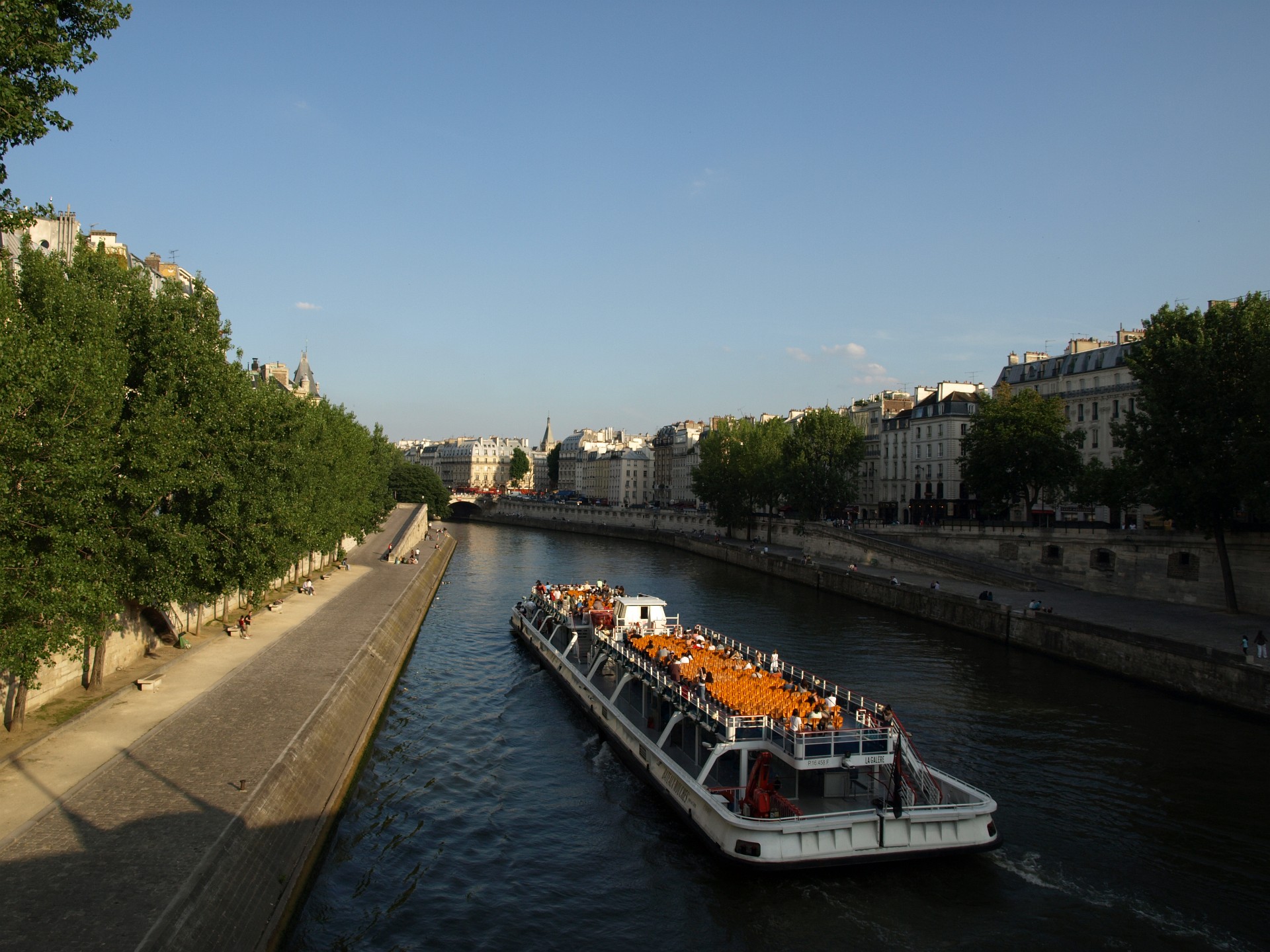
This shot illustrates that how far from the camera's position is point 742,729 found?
22125 millimetres

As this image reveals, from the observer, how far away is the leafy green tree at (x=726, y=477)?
346 feet

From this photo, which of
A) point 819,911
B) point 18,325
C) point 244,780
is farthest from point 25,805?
point 819,911

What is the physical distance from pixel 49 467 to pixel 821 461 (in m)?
87.0

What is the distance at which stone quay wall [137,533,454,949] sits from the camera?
546 inches

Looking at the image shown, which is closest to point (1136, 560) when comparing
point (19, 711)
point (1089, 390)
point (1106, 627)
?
point (1106, 627)

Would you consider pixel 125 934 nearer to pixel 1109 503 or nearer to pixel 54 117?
pixel 54 117

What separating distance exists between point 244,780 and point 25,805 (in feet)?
12.3

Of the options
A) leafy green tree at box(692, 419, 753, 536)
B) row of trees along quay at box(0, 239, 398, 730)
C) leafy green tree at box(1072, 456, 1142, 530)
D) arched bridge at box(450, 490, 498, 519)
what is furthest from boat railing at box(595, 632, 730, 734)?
arched bridge at box(450, 490, 498, 519)

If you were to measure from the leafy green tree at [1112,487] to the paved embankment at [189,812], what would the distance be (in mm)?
39393

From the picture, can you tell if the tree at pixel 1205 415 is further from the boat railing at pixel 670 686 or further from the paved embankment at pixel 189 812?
the paved embankment at pixel 189 812

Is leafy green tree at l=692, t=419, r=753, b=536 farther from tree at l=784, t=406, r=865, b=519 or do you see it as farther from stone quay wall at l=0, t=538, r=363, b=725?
stone quay wall at l=0, t=538, r=363, b=725

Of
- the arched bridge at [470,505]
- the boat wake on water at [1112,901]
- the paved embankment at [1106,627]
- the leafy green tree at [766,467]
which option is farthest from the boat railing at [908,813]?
the arched bridge at [470,505]

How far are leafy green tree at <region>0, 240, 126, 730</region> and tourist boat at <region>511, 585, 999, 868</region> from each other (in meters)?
14.1

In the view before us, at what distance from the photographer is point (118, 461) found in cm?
2209
